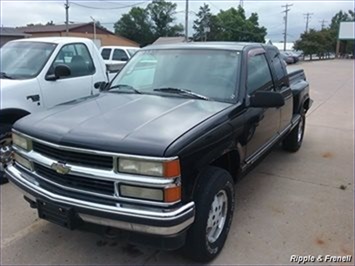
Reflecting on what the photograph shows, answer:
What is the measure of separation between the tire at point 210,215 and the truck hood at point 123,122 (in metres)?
0.49

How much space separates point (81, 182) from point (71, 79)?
10.7 ft

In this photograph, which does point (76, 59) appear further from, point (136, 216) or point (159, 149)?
point (136, 216)

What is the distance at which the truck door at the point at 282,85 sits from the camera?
Result: 16.2 feet

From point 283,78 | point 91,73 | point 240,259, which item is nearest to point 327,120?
point 283,78

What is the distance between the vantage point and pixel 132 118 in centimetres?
304

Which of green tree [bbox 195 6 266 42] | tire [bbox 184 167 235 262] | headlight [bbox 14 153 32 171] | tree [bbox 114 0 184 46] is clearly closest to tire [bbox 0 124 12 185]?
headlight [bbox 14 153 32 171]

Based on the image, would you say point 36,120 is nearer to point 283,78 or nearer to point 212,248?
point 212,248

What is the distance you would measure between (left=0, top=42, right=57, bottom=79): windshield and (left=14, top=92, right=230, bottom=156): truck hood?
1966mm

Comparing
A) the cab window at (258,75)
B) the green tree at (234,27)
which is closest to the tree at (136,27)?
the green tree at (234,27)

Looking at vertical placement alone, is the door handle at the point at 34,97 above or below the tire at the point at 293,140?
above

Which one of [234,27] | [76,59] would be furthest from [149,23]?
[76,59]

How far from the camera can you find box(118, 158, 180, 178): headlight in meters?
2.51

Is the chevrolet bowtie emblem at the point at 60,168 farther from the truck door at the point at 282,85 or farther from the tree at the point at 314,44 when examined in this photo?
the tree at the point at 314,44

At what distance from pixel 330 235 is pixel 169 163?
210 cm
